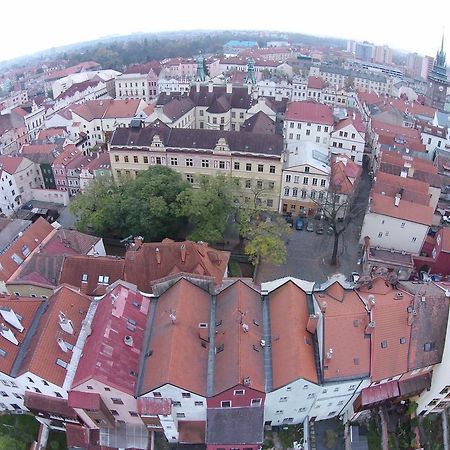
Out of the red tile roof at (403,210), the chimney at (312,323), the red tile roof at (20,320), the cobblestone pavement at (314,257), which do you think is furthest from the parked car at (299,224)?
the red tile roof at (20,320)

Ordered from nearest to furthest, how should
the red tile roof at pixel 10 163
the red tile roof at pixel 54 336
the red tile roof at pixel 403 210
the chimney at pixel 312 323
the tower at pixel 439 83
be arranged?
the red tile roof at pixel 54 336 → the chimney at pixel 312 323 → the red tile roof at pixel 403 210 → the red tile roof at pixel 10 163 → the tower at pixel 439 83

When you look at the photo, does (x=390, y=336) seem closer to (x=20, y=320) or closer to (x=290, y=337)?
(x=290, y=337)

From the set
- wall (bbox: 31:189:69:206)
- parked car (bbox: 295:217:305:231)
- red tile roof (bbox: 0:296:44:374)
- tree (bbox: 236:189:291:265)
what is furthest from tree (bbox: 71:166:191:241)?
red tile roof (bbox: 0:296:44:374)

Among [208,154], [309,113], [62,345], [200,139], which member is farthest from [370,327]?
[309,113]

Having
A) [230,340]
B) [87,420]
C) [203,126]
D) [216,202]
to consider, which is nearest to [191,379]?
[230,340]

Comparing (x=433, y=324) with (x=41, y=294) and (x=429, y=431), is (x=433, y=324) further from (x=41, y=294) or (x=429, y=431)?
(x=41, y=294)

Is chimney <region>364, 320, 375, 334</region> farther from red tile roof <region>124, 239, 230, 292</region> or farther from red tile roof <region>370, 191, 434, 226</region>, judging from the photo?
red tile roof <region>370, 191, 434, 226</region>

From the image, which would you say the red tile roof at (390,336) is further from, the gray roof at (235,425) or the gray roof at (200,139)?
the gray roof at (200,139)

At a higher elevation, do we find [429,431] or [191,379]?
[191,379]
